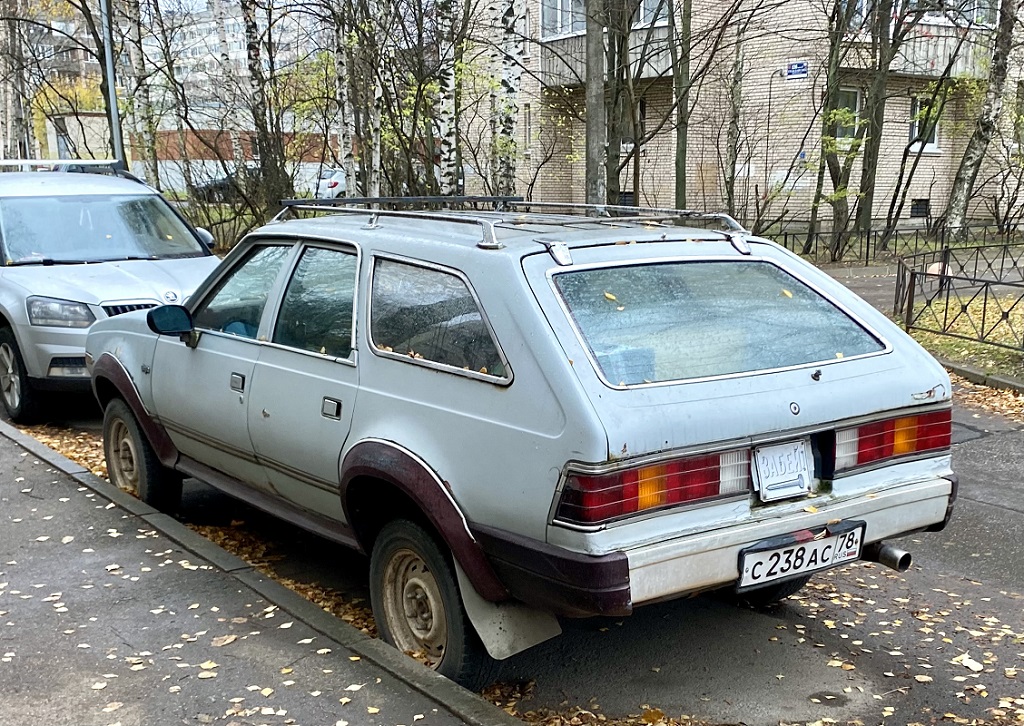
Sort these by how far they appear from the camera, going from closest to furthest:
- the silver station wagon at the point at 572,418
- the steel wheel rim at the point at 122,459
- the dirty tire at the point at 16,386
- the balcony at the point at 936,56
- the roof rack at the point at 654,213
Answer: the silver station wagon at the point at 572,418 < the roof rack at the point at 654,213 < the steel wheel rim at the point at 122,459 < the dirty tire at the point at 16,386 < the balcony at the point at 936,56

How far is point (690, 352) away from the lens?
3531mm

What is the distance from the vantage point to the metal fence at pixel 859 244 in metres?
20.5

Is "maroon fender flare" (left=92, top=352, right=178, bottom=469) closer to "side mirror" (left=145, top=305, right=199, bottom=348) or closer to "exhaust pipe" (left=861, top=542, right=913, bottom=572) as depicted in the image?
"side mirror" (left=145, top=305, right=199, bottom=348)

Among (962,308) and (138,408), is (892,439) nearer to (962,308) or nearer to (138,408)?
(138,408)

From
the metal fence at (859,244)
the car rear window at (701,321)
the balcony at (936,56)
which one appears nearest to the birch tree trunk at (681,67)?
the metal fence at (859,244)

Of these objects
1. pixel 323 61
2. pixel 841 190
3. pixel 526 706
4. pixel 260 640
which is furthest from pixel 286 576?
pixel 841 190

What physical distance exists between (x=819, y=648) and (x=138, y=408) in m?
3.71

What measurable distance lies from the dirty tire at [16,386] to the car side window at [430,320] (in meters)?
5.04

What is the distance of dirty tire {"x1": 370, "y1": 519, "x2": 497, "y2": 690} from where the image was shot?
3627 millimetres

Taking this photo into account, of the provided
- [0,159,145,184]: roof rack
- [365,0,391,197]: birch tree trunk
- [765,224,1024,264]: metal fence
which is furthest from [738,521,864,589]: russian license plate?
[765,224,1024,264]: metal fence

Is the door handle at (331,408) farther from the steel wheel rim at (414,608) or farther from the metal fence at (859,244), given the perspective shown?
the metal fence at (859,244)

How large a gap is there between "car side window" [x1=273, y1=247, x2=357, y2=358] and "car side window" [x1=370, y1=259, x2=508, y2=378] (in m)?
0.19

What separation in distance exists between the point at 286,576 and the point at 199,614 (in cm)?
85

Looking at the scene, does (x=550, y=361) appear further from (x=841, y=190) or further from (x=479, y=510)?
(x=841, y=190)
